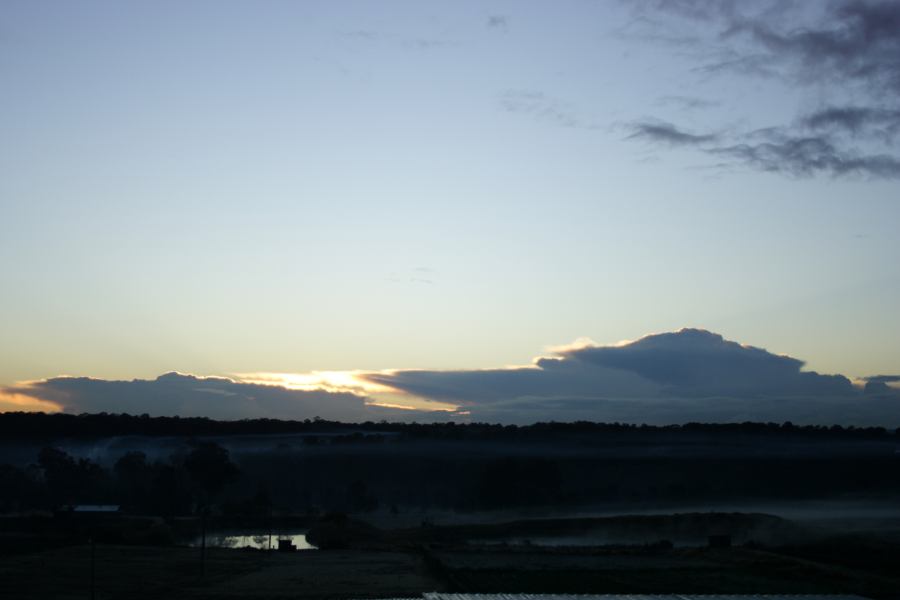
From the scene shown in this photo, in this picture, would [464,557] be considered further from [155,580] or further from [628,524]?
[628,524]

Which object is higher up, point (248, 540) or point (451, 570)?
point (451, 570)

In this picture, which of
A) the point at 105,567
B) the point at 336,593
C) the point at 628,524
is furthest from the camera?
the point at 628,524

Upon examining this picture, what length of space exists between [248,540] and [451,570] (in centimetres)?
6406

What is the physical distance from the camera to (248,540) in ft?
500

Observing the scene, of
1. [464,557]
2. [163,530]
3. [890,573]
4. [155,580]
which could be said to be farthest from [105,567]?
[890,573]

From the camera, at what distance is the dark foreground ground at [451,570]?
79375 millimetres

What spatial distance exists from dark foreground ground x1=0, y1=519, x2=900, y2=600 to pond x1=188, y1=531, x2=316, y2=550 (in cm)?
1825

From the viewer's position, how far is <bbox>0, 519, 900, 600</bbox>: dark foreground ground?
79.4 m

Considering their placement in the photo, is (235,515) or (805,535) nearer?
(805,535)

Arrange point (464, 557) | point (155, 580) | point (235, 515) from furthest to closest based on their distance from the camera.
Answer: point (235, 515) → point (464, 557) → point (155, 580)

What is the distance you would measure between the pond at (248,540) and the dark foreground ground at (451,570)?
18248 mm

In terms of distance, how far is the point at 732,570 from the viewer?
9412cm

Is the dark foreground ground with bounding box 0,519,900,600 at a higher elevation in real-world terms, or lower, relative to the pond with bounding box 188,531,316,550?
higher

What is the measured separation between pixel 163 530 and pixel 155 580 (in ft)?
189
